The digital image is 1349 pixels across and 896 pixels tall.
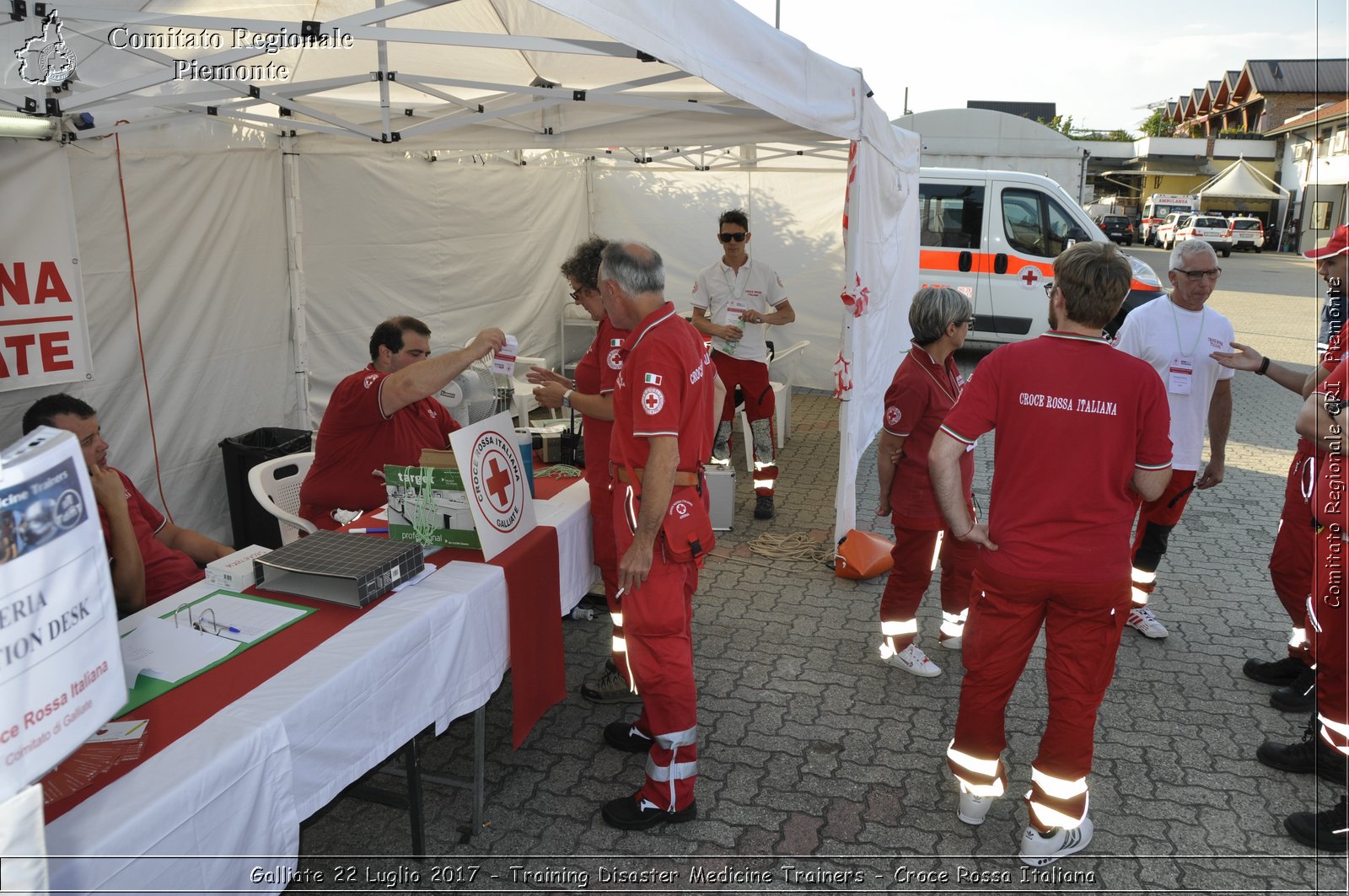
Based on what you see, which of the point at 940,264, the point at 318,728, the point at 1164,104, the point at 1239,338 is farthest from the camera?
the point at 1164,104

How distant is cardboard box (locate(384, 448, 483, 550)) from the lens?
9.10 ft

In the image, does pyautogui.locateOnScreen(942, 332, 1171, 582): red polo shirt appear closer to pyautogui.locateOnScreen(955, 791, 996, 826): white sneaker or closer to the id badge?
pyautogui.locateOnScreen(955, 791, 996, 826): white sneaker

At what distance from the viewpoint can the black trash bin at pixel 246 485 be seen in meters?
4.94

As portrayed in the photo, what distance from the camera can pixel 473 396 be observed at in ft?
20.0

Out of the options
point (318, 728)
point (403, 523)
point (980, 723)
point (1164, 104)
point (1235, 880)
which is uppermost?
point (1164, 104)

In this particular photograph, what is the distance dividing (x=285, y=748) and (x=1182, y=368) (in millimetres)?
3651

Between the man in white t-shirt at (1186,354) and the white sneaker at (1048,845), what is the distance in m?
1.62

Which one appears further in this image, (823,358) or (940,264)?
(940,264)

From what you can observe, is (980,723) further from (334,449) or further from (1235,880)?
(334,449)

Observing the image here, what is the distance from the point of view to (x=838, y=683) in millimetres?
3658

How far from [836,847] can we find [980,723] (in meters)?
0.57

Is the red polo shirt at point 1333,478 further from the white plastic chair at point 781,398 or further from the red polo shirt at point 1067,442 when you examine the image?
the white plastic chair at point 781,398

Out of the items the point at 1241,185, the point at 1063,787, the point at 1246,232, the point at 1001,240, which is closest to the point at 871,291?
the point at 1063,787

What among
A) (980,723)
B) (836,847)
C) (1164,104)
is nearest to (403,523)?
(836,847)
